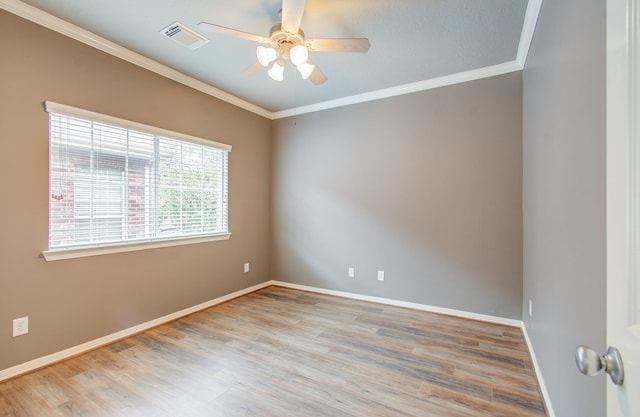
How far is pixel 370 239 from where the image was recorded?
3.75m

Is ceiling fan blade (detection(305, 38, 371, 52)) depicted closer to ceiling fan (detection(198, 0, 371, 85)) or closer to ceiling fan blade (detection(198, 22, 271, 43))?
ceiling fan (detection(198, 0, 371, 85))

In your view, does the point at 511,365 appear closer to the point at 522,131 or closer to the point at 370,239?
the point at 370,239

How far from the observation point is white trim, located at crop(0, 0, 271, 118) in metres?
2.11

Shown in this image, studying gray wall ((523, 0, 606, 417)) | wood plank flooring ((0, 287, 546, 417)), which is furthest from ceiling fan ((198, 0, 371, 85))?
wood plank flooring ((0, 287, 546, 417))

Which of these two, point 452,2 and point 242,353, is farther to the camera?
point 242,353

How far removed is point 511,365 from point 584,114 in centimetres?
198

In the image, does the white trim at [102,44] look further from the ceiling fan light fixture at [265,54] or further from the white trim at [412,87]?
the ceiling fan light fixture at [265,54]

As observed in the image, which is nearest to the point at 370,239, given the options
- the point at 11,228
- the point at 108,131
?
the point at 108,131

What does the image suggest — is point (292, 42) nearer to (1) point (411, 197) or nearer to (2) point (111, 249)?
(1) point (411, 197)

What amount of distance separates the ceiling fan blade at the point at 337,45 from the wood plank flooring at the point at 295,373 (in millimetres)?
2337

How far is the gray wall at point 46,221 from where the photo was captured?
2094 millimetres

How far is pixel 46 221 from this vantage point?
2.26 m
